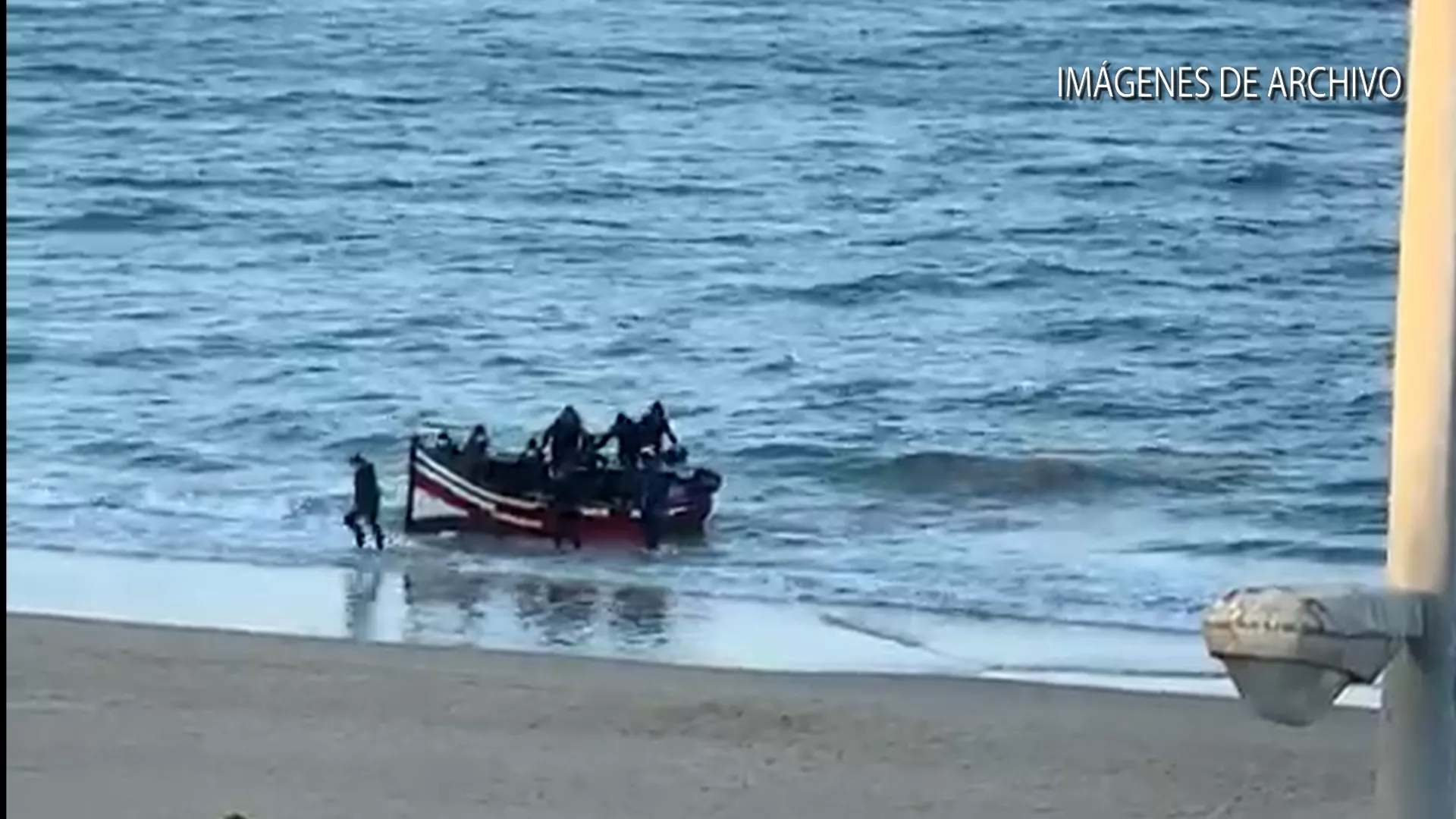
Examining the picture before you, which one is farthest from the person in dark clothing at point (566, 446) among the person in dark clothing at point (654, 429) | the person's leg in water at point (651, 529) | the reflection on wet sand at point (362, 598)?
the reflection on wet sand at point (362, 598)

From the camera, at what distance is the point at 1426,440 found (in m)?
2.43

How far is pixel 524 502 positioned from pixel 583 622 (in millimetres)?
2079

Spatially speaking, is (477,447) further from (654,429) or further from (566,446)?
(654,429)

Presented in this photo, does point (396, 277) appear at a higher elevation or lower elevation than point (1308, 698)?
higher

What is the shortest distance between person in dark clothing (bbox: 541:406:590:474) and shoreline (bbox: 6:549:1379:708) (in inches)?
46.4

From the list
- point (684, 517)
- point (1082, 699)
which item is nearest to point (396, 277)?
point (684, 517)

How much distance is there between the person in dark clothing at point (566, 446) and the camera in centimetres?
1262

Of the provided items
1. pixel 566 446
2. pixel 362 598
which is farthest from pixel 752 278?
pixel 362 598

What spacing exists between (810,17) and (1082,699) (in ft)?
108

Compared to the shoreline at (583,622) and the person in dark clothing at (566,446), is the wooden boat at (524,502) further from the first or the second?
the shoreline at (583,622)

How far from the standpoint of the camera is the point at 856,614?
10719 mm

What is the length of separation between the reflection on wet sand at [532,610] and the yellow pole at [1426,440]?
708 cm

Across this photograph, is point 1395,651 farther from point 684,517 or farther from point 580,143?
point 580,143

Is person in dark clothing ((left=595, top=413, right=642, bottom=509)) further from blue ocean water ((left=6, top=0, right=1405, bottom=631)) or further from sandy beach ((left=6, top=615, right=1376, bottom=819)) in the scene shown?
sandy beach ((left=6, top=615, right=1376, bottom=819))
